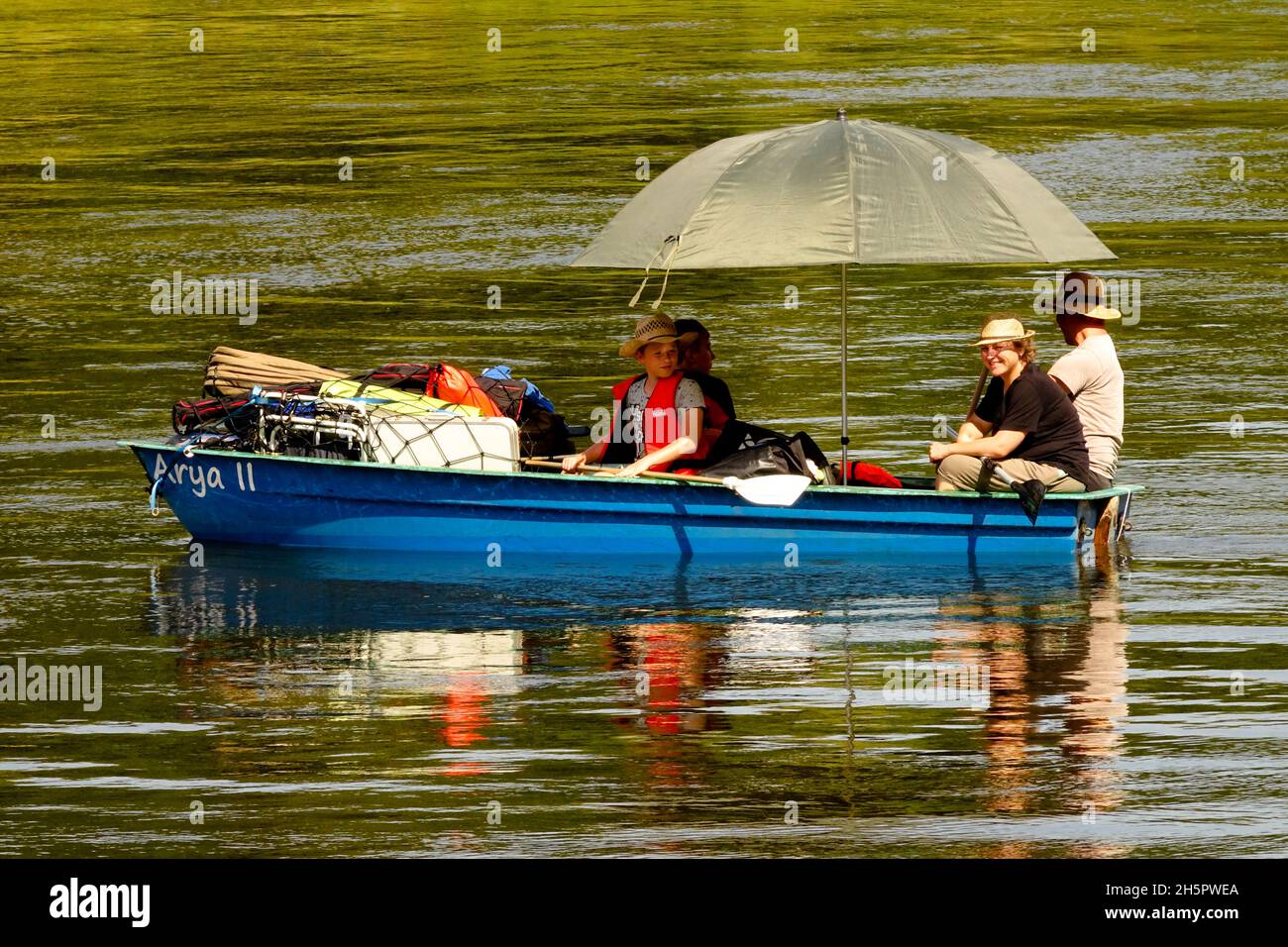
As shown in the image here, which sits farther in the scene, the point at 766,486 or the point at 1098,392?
the point at 1098,392

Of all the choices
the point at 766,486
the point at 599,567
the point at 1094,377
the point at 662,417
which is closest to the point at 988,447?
the point at 1094,377

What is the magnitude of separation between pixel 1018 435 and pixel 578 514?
2282 mm

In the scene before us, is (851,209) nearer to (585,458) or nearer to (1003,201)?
(1003,201)

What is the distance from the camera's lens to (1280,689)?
1069cm

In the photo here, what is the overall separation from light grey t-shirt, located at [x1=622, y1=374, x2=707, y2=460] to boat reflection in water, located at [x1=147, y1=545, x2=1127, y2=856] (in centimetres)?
70

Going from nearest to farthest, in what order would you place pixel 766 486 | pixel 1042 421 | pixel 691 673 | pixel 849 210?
pixel 691 673 → pixel 849 210 → pixel 766 486 → pixel 1042 421

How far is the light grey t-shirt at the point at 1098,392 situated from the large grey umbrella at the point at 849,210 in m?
0.85

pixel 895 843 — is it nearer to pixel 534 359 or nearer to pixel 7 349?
pixel 534 359

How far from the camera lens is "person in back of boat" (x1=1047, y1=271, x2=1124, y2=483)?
1320 cm

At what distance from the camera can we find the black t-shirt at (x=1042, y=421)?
12.7 m

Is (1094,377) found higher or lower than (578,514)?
higher

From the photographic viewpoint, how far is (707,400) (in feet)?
43.0

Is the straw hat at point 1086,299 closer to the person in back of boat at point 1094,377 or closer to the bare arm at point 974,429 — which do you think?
the person in back of boat at point 1094,377

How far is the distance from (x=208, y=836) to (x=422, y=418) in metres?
4.65
